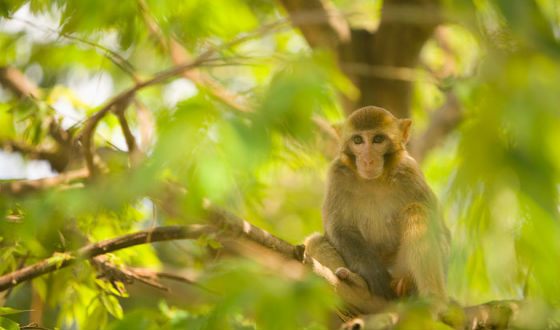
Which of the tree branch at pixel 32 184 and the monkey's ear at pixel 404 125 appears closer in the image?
the tree branch at pixel 32 184

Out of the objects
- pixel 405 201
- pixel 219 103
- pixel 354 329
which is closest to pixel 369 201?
pixel 405 201

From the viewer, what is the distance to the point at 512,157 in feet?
5.62

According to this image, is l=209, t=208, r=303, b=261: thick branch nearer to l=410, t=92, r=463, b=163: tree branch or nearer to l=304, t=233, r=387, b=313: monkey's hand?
l=304, t=233, r=387, b=313: monkey's hand

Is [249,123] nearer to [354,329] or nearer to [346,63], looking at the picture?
[354,329]

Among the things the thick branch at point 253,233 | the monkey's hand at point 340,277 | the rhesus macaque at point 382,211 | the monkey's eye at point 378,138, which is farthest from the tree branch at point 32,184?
the monkey's eye at point 378,138

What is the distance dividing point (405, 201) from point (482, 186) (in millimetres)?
4811

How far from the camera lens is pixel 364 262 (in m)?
6.36

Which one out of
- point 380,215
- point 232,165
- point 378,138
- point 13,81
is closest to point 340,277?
point 380,215

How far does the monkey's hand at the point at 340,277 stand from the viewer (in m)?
5.19

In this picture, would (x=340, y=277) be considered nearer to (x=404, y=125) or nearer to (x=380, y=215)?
(x=380, y=215)

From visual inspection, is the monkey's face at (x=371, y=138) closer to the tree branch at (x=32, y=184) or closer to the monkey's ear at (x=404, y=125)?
the monkey's ear at (x=404, y=125)

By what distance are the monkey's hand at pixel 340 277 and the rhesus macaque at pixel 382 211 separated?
9 cm

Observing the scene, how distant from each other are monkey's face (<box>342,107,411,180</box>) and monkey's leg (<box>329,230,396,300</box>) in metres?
0.64

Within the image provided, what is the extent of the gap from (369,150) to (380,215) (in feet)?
2.60
